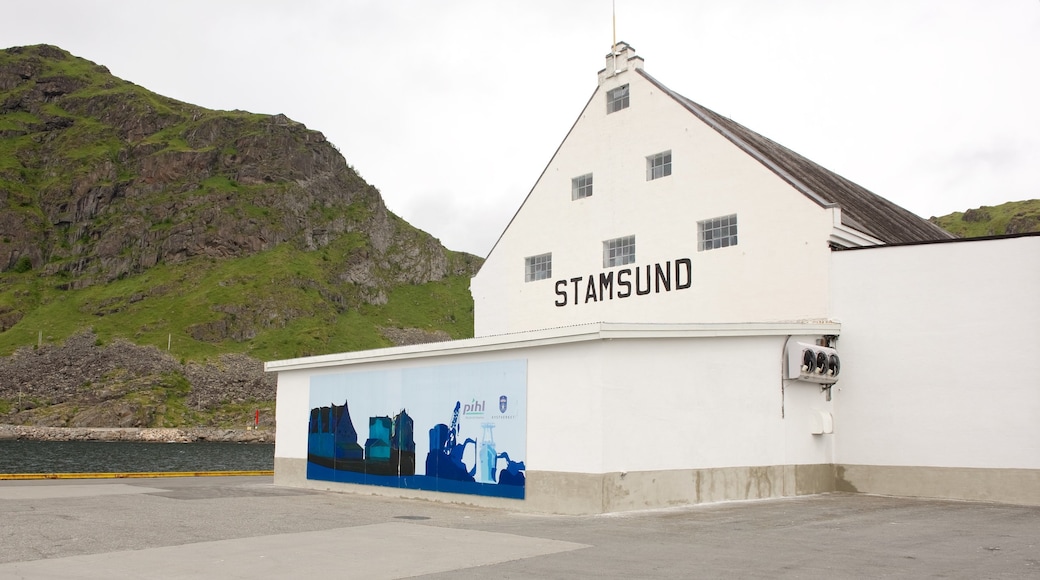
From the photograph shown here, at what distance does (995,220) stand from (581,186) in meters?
131

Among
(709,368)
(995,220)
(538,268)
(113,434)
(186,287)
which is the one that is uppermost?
(995,220)

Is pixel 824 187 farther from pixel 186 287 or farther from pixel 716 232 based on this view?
pixel 186 287

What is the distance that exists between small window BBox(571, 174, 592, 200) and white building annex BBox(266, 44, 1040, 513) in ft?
1.51

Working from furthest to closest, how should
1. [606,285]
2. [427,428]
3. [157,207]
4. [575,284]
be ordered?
[157,207] < [575,284] < [606,285] < [427,428]

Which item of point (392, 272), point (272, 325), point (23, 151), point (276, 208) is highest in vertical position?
point (23, 151)

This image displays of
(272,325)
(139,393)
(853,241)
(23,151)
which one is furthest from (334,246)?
(853,241)

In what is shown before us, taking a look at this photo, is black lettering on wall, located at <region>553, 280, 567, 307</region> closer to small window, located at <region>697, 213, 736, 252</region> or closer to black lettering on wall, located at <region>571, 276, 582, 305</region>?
black lettering on wall, located at <region>571, 276, 582, 305</region>

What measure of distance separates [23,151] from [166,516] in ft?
701

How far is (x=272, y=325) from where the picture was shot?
531ft

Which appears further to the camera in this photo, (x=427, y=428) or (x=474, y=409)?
(x=427, y=428)

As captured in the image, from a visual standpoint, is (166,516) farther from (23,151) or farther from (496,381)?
(23,151)

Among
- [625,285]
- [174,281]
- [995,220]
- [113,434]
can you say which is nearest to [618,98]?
[625,285]

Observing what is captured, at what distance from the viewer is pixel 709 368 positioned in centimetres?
2028

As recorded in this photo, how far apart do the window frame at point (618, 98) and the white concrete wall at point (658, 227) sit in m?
0.23
